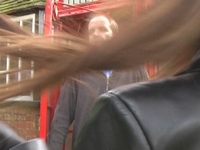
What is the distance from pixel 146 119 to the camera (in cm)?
78

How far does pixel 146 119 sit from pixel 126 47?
16 cm

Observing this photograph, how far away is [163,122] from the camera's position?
0.78m

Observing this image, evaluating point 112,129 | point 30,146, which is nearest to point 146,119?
point 112,129

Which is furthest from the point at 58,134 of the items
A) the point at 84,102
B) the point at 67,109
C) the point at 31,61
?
A: the point at 31,61

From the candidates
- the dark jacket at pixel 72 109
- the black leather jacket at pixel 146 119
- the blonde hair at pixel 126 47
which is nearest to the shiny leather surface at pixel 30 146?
the blonde hair at pixel 126 47

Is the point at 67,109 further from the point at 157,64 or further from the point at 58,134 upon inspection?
the point at 157,64

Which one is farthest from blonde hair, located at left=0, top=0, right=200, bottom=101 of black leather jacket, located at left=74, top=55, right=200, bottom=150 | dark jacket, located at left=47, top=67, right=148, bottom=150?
dark jacket, located at left=47, top=67, right=148, bottom=150

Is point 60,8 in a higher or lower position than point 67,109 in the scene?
higher

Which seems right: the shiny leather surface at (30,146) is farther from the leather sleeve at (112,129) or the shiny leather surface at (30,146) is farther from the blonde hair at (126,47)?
the leather sleeve at (112,129)

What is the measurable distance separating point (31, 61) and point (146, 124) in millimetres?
328

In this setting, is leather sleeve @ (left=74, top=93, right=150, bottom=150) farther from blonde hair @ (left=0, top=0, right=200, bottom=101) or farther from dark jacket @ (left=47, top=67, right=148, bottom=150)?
dark jacket @ (left=47, top=67, right=148, bottom=150)

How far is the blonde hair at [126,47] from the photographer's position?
842 mm

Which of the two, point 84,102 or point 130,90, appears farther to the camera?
point 84,102

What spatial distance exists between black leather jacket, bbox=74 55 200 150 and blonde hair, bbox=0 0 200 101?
7cm
